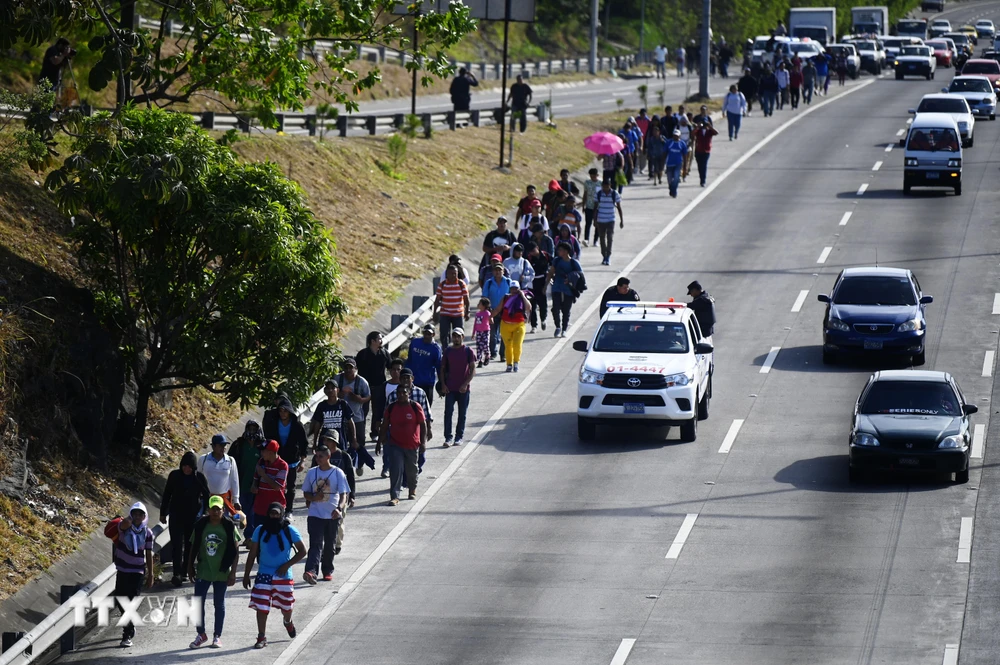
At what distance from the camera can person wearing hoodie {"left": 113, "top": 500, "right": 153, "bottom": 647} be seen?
53.7 feet

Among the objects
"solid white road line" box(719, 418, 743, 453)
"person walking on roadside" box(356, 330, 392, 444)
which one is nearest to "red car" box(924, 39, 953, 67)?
"solid white road line" box(719, 418, 743, 453)

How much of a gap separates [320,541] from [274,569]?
1.91 m

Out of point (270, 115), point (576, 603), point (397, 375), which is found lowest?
point (576, 603)

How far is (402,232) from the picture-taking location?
35.6 meters

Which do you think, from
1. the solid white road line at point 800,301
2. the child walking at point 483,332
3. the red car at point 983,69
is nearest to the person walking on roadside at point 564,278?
the child walking at point 483,332

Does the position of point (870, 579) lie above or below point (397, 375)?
below

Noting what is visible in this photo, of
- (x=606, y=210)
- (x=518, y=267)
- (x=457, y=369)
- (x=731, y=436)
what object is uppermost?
(x=606, y=210)

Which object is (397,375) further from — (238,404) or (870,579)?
(870,579)

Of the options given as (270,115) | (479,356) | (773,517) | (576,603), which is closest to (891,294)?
(479,356)

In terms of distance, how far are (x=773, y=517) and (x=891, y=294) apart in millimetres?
8932

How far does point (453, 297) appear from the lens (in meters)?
25.7

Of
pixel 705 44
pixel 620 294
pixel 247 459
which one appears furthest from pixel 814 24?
pixel 247 459

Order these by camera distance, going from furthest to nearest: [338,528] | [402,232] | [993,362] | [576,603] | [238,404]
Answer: [402,232]
[993,362]
[238,404]
[338,528]
[576,603]

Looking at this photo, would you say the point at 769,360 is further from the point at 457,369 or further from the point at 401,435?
the point at 401,435
